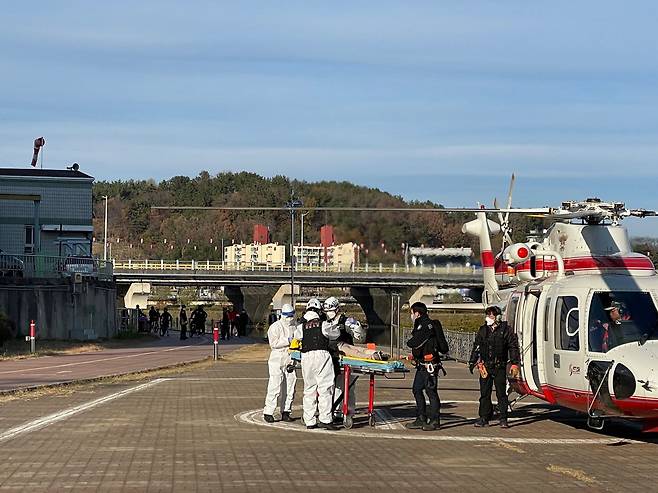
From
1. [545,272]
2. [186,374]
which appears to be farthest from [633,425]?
[186,374]

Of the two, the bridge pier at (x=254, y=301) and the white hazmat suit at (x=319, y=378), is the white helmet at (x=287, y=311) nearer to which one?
the white hazmat suit at (x=319, y=378)

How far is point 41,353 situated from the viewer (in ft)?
131

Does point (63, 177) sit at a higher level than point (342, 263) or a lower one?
higher

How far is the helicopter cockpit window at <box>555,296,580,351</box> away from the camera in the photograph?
656 inches

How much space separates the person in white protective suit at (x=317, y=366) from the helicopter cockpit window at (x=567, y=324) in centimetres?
339

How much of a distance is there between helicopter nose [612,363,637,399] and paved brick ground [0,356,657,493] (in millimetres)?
783

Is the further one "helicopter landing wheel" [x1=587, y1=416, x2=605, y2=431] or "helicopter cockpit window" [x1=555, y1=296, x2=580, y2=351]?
"helicopter cockpit window" [x1=555, y1=296, x2=580, y2=351]

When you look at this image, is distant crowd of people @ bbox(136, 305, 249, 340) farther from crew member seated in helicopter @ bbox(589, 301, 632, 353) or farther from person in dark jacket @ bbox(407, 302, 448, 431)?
crew member seated in helicopter @ bbox(589, 301, 632, 353)

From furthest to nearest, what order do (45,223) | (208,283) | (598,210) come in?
1. (208,283)
2. (45,223)
3. (598,210)

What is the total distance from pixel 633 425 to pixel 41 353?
26490 mm

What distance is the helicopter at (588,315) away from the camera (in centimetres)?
1549

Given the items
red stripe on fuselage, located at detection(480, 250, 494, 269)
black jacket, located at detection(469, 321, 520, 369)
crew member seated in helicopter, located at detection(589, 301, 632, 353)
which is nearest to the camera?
crew member seated in helicopter, located at detection(589, 301, 632, 353)

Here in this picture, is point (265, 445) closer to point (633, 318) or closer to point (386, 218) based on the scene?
point (633, 318)

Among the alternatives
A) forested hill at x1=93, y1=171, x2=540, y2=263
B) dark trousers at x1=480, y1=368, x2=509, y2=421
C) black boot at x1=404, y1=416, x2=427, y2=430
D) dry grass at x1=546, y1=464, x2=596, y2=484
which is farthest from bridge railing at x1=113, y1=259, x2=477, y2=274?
dry grass at x1=546, y1=464, x2=596, y2=484
